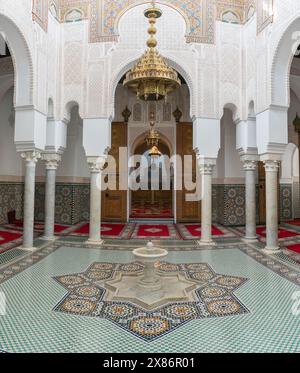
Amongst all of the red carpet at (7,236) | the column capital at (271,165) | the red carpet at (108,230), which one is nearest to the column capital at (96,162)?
the red carpet at (108,230)

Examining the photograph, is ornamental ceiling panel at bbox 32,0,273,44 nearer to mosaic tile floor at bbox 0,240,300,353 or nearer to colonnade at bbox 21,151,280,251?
colonnade at bbox 21,151,280,251

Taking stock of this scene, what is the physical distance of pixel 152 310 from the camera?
2389mm

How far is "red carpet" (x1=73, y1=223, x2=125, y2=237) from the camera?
19.5 ft

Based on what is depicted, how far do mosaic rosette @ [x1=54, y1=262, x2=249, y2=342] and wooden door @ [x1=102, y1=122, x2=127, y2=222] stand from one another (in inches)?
171

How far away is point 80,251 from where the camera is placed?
4449 mm

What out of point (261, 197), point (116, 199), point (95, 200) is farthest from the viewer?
point (116, 199)

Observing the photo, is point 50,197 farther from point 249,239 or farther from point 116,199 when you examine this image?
point 249,239

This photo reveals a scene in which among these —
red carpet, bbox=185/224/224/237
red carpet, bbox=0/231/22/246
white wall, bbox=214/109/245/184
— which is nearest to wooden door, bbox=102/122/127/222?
red carpet, bbox=185/224/224/237

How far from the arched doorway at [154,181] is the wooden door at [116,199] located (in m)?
3.88

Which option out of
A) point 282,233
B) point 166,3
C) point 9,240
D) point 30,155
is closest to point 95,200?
point 30,155

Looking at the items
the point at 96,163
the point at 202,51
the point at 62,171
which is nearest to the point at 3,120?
the point at 62,171

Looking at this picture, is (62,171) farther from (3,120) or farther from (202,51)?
(202,51)

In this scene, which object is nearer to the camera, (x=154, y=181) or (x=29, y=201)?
(x=29, y=201)

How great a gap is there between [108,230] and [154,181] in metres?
7.29
